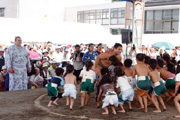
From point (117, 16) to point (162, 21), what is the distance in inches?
392

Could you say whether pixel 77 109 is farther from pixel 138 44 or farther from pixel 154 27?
pixel 154 27

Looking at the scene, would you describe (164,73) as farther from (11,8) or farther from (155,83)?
(11,8)

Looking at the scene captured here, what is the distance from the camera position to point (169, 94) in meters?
6.71

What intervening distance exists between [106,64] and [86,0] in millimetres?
32167

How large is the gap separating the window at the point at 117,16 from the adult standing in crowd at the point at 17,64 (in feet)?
82.3

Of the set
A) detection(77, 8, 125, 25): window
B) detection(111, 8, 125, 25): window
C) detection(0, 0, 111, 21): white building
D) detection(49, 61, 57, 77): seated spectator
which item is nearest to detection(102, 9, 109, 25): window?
detection(77, 8, 125, 25): window

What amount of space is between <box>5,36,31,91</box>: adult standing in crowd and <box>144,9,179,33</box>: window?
55.6 ft

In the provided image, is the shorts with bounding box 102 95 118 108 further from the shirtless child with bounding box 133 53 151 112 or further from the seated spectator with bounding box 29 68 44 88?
the seated spectator with bounding box 29 68 44 88

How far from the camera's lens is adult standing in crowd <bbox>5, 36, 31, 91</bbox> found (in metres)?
7.65

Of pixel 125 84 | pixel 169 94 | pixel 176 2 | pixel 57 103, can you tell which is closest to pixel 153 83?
pixel 125 84

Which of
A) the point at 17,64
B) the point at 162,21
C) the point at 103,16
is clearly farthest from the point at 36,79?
the point at 103,16

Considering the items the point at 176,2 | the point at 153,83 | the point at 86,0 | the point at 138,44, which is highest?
the point at 86,0

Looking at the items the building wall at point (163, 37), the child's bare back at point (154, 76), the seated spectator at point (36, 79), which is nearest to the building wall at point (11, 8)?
the building wall at point (163, 37)

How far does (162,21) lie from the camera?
907 inches
